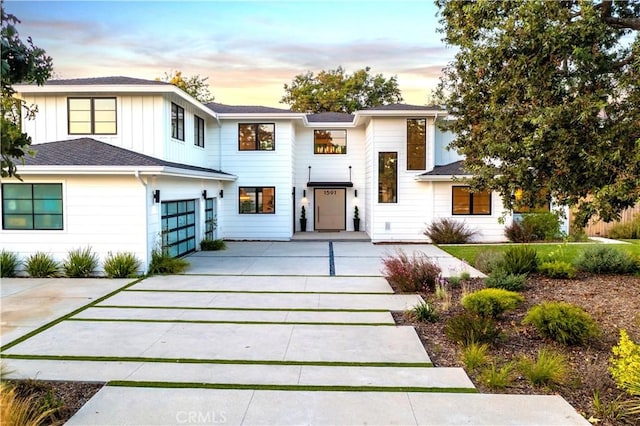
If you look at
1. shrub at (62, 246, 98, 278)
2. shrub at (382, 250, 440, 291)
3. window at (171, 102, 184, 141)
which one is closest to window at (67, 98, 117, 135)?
window at (171, 102, 184, 141)

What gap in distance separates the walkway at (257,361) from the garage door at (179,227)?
11.0 ft

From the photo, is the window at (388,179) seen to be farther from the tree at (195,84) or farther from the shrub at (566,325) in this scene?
the tree at (195,84)

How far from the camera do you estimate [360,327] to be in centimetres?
673

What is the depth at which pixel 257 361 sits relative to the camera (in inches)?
210

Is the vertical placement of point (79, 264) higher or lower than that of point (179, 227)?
lower

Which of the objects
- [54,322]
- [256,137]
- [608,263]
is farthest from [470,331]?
[256,137]

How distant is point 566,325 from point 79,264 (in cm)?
1010

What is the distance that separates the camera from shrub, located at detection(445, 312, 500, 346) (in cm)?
570

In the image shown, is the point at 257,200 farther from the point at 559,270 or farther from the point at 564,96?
the point at 564,96

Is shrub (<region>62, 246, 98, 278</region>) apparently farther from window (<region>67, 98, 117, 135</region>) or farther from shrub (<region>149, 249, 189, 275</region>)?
window (<region>67, 98, 117, 135</region>)

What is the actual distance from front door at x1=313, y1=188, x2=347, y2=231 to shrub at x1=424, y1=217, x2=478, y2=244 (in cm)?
496

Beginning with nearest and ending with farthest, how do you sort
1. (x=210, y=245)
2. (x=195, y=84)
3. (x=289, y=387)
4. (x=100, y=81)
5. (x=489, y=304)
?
(x=289, y=387) → (x=489, y=304) → (x=100, y=81) → (x=210, y=245) → (x=195, y=84)

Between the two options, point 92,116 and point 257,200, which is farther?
point 257,200

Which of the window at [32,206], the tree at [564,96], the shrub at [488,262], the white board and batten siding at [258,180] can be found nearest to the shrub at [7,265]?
the window at [32,206]
